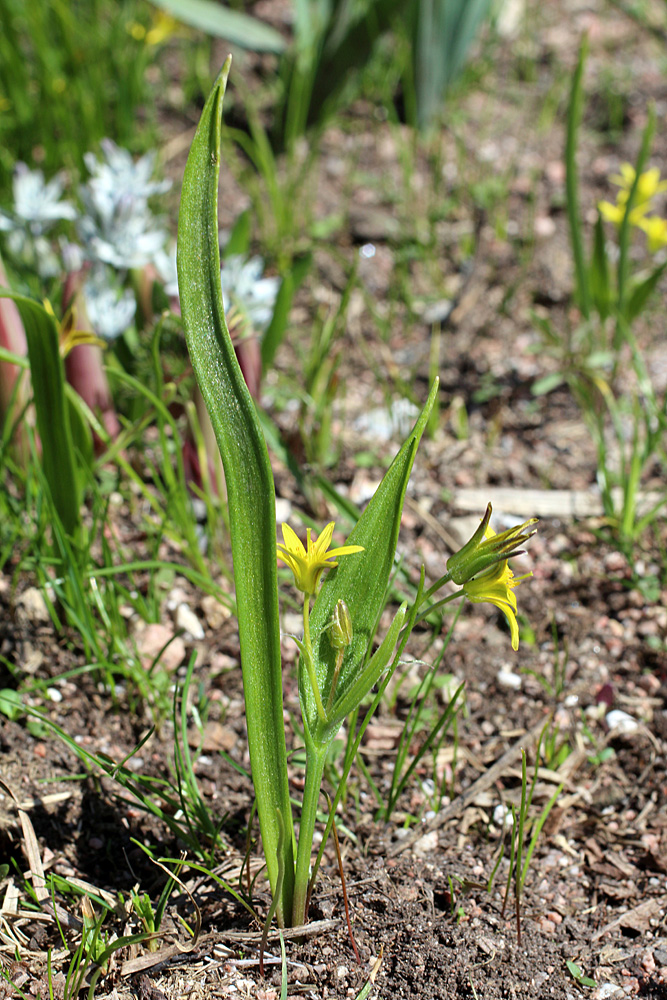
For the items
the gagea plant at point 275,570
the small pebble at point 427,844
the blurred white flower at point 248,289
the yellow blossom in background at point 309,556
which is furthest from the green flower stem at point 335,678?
the blurred white flower at point 248,289

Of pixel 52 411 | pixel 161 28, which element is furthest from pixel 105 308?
pixel 161 28

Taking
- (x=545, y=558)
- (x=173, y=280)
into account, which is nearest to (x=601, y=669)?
(x=545, y=558)

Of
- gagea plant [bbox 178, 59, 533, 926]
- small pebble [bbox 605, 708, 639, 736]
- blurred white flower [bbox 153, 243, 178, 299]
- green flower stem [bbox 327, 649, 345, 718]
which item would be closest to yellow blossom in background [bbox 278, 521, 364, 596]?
gagea plant [bbox 178, 59, 533, 926]

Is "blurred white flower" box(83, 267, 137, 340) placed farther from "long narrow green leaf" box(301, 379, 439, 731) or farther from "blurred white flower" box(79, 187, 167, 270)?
"long narrow green leaf" box(301, 379, 439, 731)

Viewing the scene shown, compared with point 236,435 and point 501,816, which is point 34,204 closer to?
point 236,435

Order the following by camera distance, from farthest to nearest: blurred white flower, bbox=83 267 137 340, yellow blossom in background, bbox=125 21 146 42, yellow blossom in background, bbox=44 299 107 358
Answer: yellow blossom in background, bbox=125 21 146 42
blurred white flower, bbox=83 267 137 340
yellow blossom in background, bbox=44 299 107 358

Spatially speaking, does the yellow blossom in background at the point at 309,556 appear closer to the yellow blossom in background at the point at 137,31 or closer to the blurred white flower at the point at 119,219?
the blurred white flower at the point at 119,219


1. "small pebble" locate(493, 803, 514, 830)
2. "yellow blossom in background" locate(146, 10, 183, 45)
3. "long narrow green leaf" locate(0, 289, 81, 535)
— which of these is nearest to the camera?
"long narrow green leaf" locate(0, 289, 81, 535)

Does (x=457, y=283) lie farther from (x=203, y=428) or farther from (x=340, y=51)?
(x=203, y=428)
